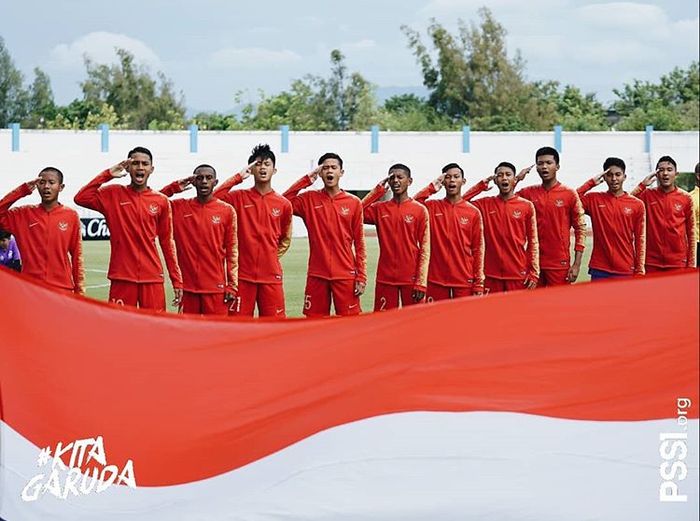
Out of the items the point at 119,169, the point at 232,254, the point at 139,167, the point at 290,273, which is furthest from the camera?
the point at 290,273

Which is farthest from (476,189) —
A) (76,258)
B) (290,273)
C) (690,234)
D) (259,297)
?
(290,273)

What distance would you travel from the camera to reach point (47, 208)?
28.8 ft

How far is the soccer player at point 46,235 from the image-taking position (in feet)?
28.8

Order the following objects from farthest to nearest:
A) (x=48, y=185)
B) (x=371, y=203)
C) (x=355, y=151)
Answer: (x=355, y=151)
(x=371, y=203)
(x=48, y=185)

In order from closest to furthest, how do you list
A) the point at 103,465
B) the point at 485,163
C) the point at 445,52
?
1. the point at 103,465
2. the point at 485,163
3. the point at 445,52

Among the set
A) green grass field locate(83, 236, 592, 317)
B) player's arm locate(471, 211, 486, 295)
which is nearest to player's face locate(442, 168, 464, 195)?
player's arm locate(471, 211, 486, 295)

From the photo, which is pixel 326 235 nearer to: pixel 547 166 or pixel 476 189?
pixel 476 189

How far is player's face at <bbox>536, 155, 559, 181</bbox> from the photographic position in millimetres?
10266

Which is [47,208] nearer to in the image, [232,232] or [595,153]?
[232,232]

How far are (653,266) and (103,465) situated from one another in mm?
7019

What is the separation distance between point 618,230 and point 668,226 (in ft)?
2.11

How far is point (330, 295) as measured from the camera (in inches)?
393

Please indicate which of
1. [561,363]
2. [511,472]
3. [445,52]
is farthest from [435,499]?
[445,52]

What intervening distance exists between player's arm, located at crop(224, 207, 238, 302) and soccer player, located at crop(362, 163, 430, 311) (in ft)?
3.51
